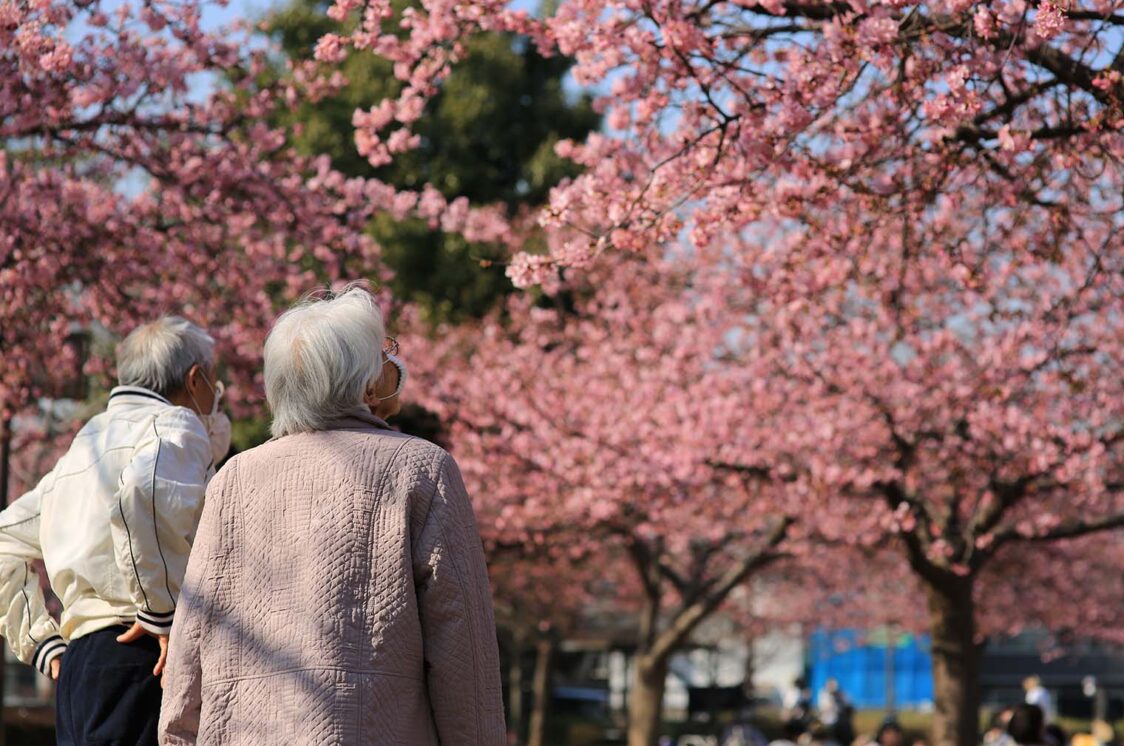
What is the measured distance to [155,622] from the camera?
3248 millimetres

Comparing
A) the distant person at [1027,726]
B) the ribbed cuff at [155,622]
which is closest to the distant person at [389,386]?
the ribbed cuff at [155,622]

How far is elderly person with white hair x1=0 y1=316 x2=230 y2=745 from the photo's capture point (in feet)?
10.7

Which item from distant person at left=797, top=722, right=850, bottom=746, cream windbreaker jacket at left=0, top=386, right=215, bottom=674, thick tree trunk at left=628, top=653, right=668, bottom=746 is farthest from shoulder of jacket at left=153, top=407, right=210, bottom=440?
thick tree trunk at left=628, top=653, right=668, bottom=746

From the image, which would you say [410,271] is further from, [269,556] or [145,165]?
[269,556]

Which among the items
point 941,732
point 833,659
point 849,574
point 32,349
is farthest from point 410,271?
point 833,659

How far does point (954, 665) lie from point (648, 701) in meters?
4.49

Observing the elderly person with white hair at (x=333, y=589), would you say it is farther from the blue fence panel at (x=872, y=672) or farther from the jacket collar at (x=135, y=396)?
the blue fence panel at (x=872, y=672)

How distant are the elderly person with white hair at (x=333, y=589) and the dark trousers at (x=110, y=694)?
0.77 meters

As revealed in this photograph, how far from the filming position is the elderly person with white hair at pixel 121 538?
3254 mm

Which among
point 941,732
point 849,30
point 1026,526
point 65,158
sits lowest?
point 941,732

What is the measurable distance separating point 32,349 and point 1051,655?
64.4ft

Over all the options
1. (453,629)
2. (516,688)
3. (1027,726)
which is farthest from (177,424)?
(516,688)

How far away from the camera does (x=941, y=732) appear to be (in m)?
11.7

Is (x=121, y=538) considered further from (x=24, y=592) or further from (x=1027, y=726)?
(x=1027, y=726)
